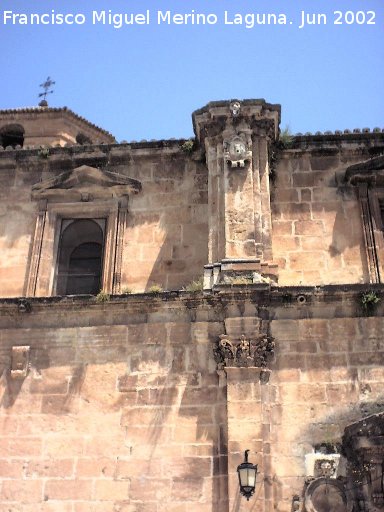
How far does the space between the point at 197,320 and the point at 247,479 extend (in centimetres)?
262

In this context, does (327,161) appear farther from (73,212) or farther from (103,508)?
(103,508)

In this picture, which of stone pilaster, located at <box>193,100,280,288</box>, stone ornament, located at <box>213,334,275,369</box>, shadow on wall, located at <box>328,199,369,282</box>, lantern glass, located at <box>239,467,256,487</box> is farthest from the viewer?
shadow on wall, located at <box>328,199,369,282</box>

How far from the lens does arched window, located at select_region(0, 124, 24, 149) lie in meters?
20.9

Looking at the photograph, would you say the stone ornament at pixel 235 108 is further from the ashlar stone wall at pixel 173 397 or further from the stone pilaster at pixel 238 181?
the ashlar stone wall at pixel 173 397

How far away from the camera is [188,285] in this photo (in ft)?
38.4

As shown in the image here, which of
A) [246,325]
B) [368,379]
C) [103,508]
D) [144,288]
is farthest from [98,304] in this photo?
[368,379]

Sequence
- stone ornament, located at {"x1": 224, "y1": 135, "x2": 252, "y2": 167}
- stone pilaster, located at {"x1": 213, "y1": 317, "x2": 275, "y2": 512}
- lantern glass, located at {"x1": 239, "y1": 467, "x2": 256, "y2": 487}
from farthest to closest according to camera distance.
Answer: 1. stone ornament, located at {"x1": 224, "y1": 135, "x2": 252, "y2": 167}
2. stone pilaster, located at {"x1": 213, "y1": 317, "x2": 275, "y2": 512}
3. lantern glass, located at {"x1": 239, "y1": 467, "x2": 256, "y2": 487}

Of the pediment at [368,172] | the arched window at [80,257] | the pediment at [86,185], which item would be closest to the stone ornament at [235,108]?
the pediment at [86,185]

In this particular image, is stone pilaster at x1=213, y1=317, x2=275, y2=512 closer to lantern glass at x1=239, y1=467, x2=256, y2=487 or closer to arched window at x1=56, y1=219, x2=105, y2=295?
lantern glass at x1=239, y1=467, x2=256, y2=487

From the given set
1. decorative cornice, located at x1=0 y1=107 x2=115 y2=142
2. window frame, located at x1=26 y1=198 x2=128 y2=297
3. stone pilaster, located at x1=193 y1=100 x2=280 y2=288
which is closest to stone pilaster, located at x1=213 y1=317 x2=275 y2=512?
stone pilaster, located at x1=193 y1=100 x2=280 y2=288

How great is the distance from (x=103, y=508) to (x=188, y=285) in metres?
3.77

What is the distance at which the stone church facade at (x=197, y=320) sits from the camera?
9875mm

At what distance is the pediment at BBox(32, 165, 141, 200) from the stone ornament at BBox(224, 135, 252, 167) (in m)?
1.79

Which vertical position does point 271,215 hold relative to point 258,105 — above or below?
below
